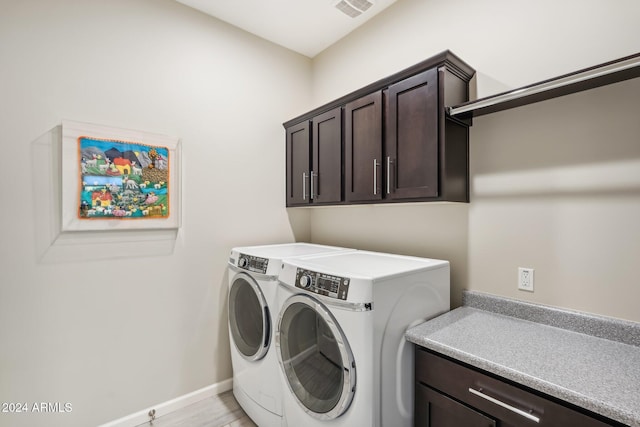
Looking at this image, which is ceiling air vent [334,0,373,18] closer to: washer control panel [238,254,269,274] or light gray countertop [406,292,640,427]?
washer control panel [238,254,269,274]

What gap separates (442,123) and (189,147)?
5.67 feet

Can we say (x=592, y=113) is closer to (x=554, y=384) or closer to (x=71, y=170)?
(x=554, y=384)

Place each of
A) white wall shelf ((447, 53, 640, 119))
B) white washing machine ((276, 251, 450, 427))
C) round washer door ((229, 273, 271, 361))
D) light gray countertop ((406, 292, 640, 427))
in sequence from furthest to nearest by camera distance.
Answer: round washer door ((229, 273, 271, 361))
white washing machine ((276, 251, 450, 427))
white wall shelf ((447, 53, 640, 119))
light gray countertop ((406, 292, 640, 427))

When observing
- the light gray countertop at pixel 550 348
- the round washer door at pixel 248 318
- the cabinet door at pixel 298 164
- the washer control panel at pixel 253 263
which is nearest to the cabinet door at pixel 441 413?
the light gray countertop at pixel 550 348

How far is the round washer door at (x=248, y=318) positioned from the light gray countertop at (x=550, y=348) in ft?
3.02

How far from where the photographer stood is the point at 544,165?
1.50 metres

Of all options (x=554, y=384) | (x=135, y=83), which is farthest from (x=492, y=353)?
(x=135, y=83)

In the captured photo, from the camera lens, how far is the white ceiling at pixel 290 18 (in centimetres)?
219

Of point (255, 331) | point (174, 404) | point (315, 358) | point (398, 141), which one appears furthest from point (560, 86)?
point (174, 404)

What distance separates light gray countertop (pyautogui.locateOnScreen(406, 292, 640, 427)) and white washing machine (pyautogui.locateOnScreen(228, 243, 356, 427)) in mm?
882

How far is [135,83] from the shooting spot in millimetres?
2004

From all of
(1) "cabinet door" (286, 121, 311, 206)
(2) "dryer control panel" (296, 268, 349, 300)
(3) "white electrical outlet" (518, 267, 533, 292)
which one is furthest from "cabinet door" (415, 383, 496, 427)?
(1) "cabinet door" (286, 121, 311, 206)

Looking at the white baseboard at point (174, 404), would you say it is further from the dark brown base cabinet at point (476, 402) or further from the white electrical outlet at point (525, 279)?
the white electrical outlet at point (525, 279)

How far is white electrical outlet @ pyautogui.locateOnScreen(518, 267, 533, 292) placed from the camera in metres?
1.55
